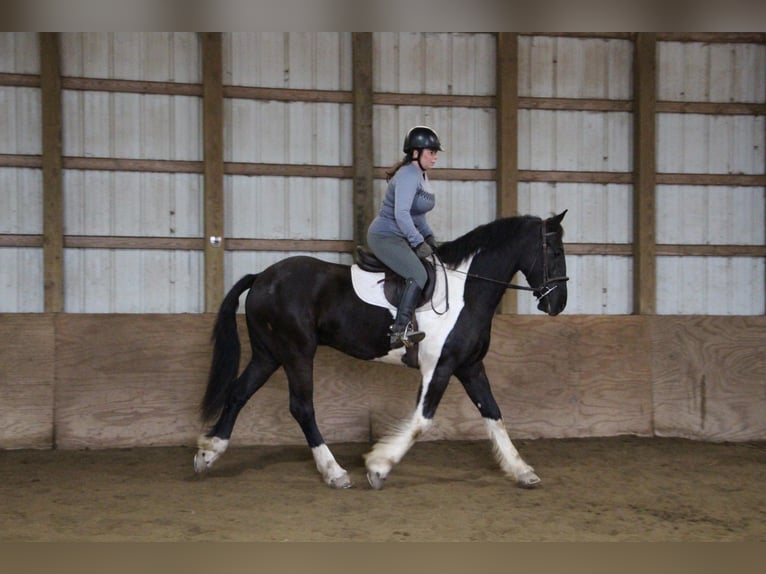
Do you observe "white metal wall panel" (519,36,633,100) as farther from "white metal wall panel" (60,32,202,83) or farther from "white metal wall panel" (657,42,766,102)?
"white metal wall panel" (60,32,202,83)

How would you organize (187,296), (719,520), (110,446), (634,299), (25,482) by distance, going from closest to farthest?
(719,520) < (25,482) < (110,446) < (187,296) < (634,299)

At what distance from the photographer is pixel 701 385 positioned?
20.6ft

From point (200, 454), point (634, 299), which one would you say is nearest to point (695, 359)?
point (634, 299)

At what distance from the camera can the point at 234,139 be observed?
Result: 6121 millimetres

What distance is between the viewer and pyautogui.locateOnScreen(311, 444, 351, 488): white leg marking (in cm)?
463

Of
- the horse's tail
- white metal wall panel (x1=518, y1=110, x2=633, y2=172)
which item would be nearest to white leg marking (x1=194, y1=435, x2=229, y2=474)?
the horse's tail

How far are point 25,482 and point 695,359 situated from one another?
221 inches

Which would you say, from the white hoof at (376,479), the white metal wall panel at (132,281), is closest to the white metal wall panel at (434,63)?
the white metal wall panel at (132,281)

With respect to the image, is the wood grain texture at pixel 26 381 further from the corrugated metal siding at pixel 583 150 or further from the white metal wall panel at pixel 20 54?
the corrugated metal siding at pixel 583 150

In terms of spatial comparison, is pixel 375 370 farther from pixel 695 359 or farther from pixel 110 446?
pixel 695 359

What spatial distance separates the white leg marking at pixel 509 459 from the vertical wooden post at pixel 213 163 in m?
2.68

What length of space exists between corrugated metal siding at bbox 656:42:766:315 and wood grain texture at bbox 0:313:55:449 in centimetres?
553

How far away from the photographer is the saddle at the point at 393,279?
4727 millimetres

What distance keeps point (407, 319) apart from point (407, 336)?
11cm
